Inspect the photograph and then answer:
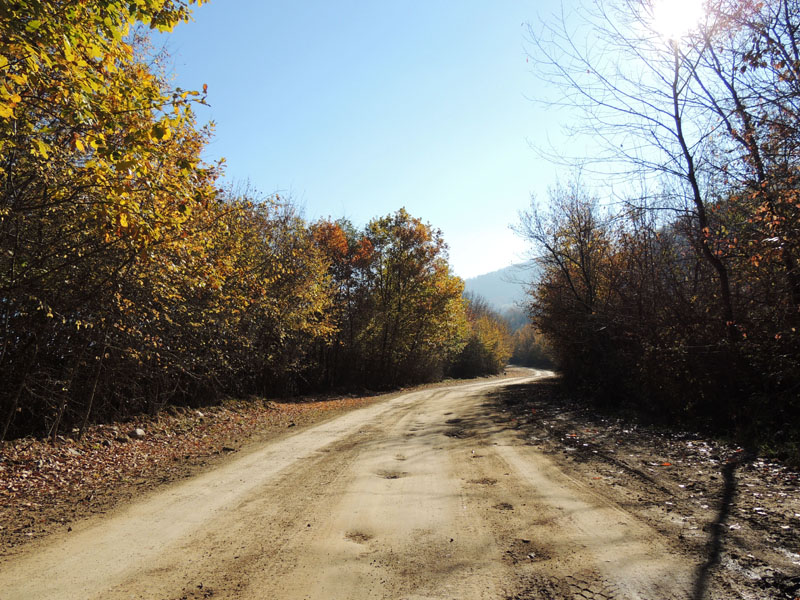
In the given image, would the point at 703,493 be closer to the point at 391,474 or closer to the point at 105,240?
the point at 391,474

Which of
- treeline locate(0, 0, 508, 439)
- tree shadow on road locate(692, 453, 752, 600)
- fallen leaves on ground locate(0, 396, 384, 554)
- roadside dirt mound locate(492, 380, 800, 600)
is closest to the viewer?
tree shadow on road locate(692, 453, 752, 600)

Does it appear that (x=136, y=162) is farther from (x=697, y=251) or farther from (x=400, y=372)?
(x=400, y=372)

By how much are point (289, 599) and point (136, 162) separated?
4.74 metres

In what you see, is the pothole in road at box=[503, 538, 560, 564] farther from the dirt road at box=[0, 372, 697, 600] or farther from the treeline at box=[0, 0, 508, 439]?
the treeline at box=[0, 0, 508, 439]

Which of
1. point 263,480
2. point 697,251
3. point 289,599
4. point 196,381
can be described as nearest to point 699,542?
point 289,599

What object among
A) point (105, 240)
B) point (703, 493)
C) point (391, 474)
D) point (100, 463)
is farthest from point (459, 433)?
point (105, 240)

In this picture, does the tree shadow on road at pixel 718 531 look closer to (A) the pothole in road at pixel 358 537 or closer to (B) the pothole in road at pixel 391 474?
(A) the pothole in road at pixel 358 537

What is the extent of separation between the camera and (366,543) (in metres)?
3.94

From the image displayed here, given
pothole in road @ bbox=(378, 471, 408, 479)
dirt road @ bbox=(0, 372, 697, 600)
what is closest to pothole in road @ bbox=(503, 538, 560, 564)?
dirt road @ bbox=(0, 372, 697, 600)

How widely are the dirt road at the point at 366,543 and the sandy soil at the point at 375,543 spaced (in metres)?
0.02

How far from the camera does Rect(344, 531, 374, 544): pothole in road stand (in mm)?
3988

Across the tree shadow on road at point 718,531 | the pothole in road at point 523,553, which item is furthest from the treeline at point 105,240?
the tree shadow on road at point 718,531

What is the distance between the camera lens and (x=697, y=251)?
33.6ft

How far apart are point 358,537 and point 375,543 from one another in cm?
22
